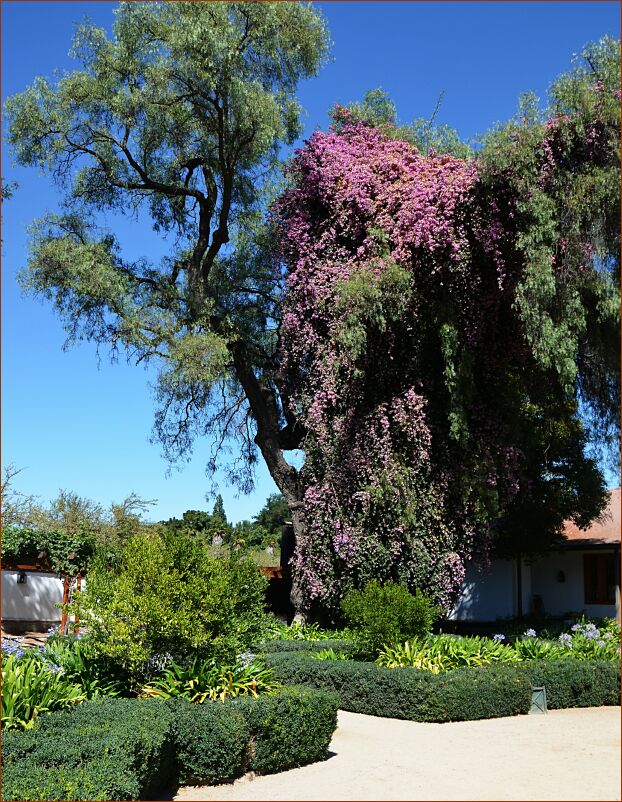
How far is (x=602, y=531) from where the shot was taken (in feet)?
88.6

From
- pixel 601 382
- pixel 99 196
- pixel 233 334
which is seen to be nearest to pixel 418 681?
pixel 601 382

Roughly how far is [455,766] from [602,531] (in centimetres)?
2116

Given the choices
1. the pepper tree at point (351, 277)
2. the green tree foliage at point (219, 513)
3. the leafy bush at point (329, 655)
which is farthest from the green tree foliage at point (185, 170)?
the green tree foliage at point (219, 513)

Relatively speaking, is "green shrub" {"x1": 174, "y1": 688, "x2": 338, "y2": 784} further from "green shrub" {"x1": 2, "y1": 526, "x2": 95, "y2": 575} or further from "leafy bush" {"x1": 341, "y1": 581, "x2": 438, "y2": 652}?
"green shrub" {"x1": 2, "y1": 526, "x2": 95, "y2": 575}

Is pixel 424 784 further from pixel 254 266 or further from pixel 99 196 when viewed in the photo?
pixel 99 196

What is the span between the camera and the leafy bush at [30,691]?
22.1 feet

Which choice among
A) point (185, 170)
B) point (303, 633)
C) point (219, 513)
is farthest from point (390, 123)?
point (219, 513)

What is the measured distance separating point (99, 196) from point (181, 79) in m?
4.23

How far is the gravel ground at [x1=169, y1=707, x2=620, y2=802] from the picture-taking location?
671 cm

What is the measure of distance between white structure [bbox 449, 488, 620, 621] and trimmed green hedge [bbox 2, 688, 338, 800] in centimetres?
1831

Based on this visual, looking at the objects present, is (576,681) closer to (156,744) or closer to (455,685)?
(455,685)

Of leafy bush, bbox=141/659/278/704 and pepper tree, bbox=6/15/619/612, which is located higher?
pepper tree, bbox=6/15/619/612

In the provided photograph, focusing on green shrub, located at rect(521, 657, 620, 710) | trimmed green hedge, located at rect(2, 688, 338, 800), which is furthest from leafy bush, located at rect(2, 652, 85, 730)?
green shrub, located at rect(521, 657, 620, 710)

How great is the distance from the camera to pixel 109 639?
7965 millimetres
